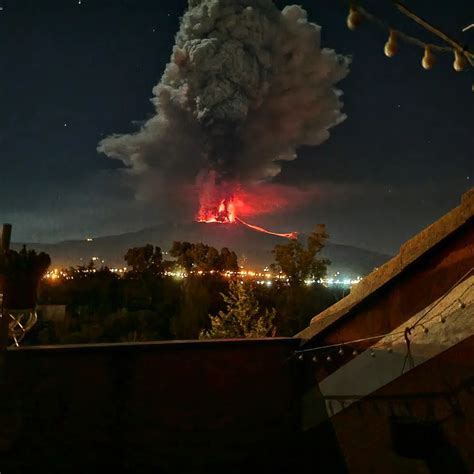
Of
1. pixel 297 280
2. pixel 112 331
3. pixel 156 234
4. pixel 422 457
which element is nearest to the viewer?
pixel 422 457

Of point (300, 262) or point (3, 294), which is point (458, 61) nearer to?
point (3, 294)

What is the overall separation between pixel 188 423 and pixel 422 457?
2175mm

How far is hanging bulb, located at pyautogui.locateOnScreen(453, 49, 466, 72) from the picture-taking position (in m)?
4.31

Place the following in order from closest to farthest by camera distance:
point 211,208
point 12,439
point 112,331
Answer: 1. point 12,439
2. point 112,331
3. point 211,208

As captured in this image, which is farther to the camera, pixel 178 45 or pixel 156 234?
pixel 156 234

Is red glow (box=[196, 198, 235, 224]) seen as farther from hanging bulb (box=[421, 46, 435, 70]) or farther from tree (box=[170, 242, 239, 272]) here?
hanging bulb (box=[421, 46, 435, 70])

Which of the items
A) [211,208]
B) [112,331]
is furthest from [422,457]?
[211,208]

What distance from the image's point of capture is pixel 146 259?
41.8m

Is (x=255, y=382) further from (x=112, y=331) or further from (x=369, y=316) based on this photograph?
(x=112, y=331)

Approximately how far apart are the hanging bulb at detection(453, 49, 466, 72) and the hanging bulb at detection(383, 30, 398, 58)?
600 mm

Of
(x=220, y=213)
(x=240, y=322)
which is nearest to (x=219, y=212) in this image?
(x=220, y=213)

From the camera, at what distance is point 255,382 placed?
185 inches

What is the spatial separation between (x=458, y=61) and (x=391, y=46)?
71cm

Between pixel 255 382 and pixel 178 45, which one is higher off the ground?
pixel 178 45
